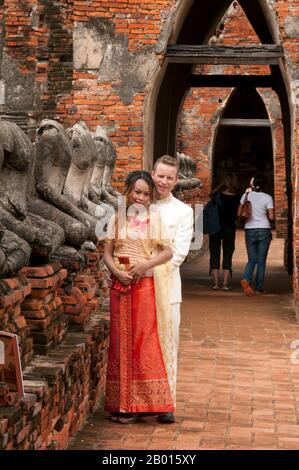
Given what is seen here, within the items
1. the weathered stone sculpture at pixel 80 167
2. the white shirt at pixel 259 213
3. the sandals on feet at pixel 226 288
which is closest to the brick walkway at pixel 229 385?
the sandals on feet at pixel 226 288

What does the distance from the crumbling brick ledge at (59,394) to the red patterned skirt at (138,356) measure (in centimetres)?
24

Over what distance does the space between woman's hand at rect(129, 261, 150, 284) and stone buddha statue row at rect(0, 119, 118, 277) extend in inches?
18.8

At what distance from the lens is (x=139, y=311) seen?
5.74 m

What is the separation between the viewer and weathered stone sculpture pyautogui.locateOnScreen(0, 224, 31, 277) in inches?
182

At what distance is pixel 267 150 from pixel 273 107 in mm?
7282

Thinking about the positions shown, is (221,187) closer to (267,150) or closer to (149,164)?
(149,164)

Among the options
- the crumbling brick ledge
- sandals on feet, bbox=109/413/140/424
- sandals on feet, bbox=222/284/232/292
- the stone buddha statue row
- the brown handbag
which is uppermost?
the stone buddha statue row

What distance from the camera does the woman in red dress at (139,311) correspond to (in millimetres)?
5727

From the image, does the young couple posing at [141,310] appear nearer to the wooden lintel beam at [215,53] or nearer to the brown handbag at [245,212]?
the wooden lintel beam at [215,53]

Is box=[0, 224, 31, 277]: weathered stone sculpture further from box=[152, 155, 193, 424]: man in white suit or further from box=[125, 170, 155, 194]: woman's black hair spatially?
box=[152, 155, 193, 424]: man in white suit

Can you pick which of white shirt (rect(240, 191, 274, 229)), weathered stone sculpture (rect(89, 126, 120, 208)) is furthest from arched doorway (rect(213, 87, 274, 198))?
weathered stone sculpture (rect(89, 126, 120, 208))

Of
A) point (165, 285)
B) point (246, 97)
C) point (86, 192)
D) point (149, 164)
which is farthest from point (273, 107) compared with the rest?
point (165, 285)

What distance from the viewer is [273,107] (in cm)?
2477

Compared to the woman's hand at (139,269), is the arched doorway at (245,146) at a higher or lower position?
higher
